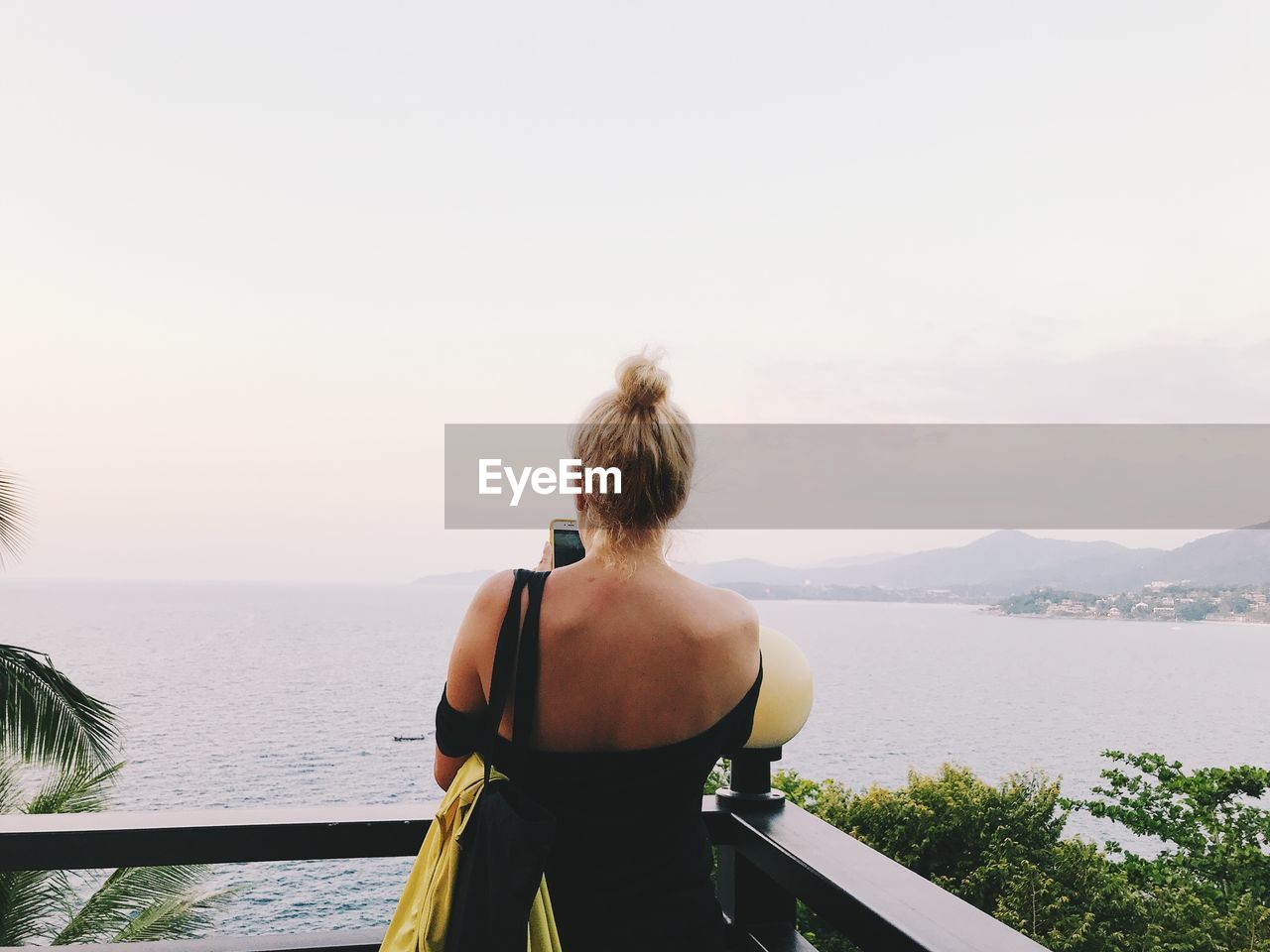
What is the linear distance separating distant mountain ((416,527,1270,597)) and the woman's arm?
92.5 feet

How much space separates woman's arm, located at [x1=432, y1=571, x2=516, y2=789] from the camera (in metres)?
0.99

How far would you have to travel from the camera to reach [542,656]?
0.99 meters

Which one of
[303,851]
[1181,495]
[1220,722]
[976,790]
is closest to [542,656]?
[303,851]

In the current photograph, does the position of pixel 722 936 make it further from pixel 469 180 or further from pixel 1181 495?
pixel 1181 495

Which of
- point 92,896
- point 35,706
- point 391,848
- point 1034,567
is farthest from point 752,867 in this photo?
point 1034,567

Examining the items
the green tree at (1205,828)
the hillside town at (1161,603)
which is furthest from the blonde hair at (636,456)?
the hillside town at (1161,603)

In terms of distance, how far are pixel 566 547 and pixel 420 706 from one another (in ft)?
135

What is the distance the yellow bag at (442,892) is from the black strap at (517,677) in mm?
32

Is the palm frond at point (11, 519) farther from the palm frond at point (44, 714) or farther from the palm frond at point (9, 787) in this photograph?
the palm frond at point (9, 787)

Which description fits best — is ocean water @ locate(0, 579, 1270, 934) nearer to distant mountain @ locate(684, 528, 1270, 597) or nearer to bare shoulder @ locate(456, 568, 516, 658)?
distant mountain @ locate(684, 528, 1270, 597)

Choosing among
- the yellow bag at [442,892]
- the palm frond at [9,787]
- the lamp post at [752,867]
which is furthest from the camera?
the palm frond at [9,787]

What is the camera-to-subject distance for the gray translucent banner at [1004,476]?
92.7ft

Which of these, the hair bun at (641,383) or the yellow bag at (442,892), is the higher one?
the hair bun at (641,383)

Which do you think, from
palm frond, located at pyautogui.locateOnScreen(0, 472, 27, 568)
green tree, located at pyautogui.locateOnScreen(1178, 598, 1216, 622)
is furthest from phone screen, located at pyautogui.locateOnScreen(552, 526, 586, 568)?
green tree, located at pyautogui.locateOnScreen(1178, 598, 1216, 622)
